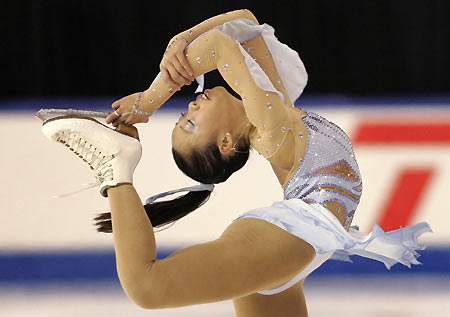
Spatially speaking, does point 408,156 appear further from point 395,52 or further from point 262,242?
point 262,242

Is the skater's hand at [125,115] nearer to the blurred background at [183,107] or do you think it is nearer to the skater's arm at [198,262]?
the skater's arm at [198,262]

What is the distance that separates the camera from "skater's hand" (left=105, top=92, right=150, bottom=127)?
202cm

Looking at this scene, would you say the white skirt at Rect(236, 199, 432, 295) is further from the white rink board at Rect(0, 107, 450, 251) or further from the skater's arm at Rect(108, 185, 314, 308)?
the white rink board at Rect(0, 107, 450, 251)

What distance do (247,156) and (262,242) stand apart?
1.50 feet

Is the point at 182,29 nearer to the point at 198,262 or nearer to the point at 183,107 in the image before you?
the point at 183,107

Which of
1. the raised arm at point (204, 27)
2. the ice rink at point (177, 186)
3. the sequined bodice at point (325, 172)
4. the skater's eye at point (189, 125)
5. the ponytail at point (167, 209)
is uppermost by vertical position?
the raised arm at point (204, 27)

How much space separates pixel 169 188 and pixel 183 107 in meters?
0.40

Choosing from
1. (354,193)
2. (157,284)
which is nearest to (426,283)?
(354,193)

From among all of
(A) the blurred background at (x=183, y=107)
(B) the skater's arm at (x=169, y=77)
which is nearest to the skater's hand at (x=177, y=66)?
(B) the skater's arm at (x=169, y=77)

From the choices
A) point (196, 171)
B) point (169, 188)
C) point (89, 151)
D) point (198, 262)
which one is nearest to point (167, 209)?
point (196, 171)

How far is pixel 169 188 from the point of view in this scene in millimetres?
3311

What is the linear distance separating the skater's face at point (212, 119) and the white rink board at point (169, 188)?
49.1 inches

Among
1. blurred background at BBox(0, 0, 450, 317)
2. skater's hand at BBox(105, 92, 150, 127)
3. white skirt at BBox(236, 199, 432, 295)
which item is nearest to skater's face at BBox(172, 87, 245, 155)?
skater's hand at BBox(105, 92, 150, 127)

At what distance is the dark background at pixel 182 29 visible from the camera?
3.29 metres
